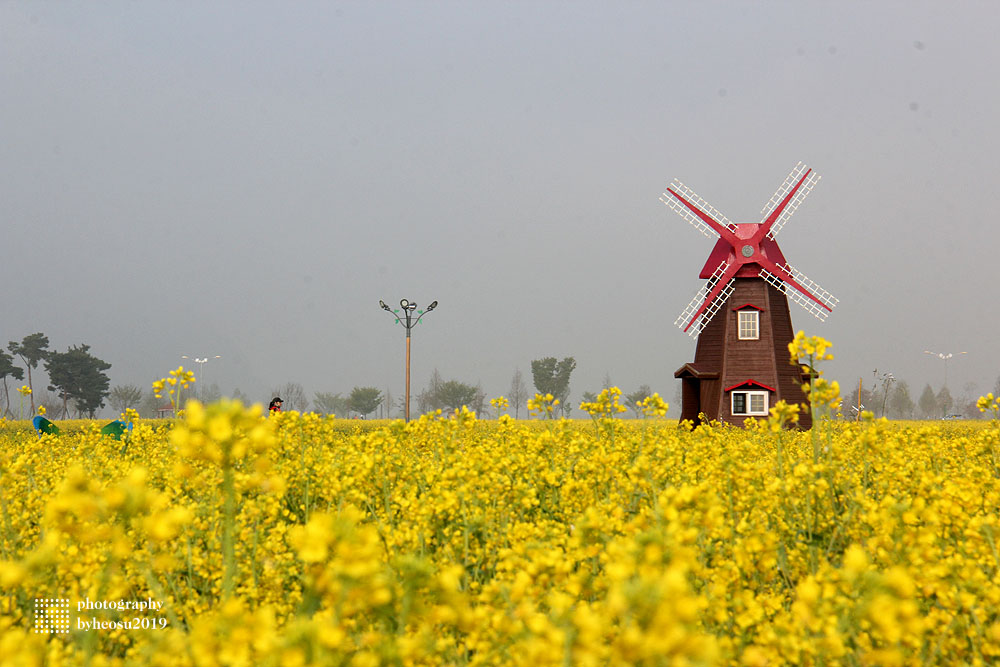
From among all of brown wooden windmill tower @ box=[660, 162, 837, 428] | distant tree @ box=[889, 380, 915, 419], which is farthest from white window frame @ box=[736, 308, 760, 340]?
distant tree @ box=[889, 380, 915, 419]

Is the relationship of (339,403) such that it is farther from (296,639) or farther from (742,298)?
(296,639)

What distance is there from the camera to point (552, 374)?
10775cm

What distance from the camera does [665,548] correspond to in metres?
2.09

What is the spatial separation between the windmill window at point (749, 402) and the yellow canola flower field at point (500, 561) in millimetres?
15772

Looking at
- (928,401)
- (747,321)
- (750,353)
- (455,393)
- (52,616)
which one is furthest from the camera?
(928,401)

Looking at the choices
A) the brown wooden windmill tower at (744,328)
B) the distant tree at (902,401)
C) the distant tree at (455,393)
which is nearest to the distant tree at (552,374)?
the distant tree at (455,393)

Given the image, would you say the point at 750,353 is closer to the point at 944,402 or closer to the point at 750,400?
the point at 750,400

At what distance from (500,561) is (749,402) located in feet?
70.9

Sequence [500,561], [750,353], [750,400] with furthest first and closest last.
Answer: [750,353] → [750,400] → [500,561]

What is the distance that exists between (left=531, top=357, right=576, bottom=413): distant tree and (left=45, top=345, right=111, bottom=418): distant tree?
63639mm

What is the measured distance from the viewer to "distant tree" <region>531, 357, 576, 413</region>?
106 metres

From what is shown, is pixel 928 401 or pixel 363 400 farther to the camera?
pixel 928 401

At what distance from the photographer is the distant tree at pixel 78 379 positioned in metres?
85.2

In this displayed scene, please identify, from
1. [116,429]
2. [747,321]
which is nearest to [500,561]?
[116,429]
